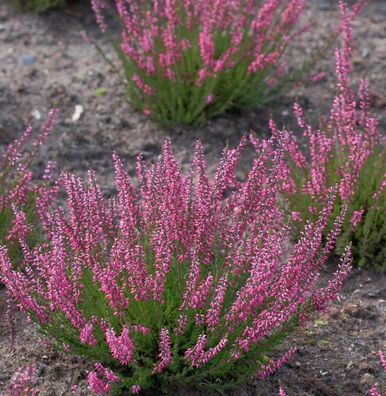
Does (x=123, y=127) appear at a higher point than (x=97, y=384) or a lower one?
lower

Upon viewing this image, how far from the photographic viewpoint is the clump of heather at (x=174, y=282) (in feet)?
9.20

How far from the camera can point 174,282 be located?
3.06 metres

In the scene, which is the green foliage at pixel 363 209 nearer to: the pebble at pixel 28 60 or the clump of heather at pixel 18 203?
the clump of heather at pixel 18 203

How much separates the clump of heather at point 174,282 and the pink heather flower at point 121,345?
1 cm

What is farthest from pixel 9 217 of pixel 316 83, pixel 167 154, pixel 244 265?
pixel 316 83

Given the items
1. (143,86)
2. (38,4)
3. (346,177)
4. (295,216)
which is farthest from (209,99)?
(38,4)

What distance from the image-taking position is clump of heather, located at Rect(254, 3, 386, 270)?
3.93 m

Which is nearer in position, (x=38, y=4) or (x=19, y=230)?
(x=19, y=230)

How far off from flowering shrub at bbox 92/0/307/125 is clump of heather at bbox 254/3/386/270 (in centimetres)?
88

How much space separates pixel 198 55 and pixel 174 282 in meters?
2.25

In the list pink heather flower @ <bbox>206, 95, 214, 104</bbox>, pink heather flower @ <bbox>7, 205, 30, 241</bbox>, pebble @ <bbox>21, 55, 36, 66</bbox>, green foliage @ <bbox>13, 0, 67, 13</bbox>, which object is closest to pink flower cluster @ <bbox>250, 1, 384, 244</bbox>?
pink heather flower @ <bbox>206, 95, 214, 104</bbox>

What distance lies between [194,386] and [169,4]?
252 cm

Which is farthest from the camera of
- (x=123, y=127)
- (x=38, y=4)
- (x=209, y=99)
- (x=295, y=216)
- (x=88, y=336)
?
(x=38, y=4)

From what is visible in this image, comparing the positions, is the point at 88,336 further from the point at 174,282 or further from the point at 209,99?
the point at 209,99
